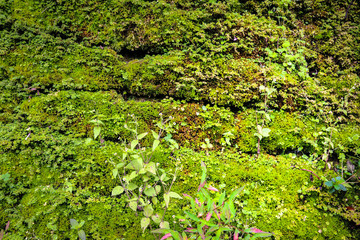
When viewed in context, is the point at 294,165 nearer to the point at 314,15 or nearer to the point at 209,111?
the point at 209,111

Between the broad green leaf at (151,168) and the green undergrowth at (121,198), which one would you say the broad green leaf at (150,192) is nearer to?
the broad green leaf at (151,168)

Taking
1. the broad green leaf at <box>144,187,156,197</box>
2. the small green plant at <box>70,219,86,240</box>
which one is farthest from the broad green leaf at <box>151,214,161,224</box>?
the small green plant at <box>70,219,86,240</box>

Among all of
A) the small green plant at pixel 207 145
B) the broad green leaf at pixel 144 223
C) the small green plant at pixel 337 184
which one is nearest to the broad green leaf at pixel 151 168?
the broad green leaf at pixel 144 223

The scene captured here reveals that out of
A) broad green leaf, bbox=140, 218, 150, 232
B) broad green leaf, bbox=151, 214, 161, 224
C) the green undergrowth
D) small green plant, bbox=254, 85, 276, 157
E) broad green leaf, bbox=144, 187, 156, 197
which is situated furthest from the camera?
small green plant, bbox=254, 85, 276, 157

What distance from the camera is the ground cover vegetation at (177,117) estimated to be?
9.46 feet

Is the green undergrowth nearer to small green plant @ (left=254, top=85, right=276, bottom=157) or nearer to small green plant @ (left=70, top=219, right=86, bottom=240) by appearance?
small green plant @ (left=70, top=219, right=86, bottom=240)

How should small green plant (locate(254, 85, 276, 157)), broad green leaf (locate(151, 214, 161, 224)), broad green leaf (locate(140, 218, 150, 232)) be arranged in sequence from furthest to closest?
small green plant (locate(254, 85, 276, 157)) < broad green leaf (locate(151, 214, 161, 224)) < broad green leaf (locate(140, 218, 150, 232))

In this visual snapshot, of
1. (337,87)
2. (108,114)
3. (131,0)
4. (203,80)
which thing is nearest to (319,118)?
(337,87)

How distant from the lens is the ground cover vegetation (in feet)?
9.46

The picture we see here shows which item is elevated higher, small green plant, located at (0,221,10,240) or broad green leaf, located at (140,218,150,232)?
broad green leaf, located at (140,218,150,232)

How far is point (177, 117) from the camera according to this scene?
3.83 metres

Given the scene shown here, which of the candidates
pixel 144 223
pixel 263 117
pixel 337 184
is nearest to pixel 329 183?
pixel 337 184

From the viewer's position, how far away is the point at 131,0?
4758 millimetres

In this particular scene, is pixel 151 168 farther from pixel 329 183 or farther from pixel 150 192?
pixel 329 183
